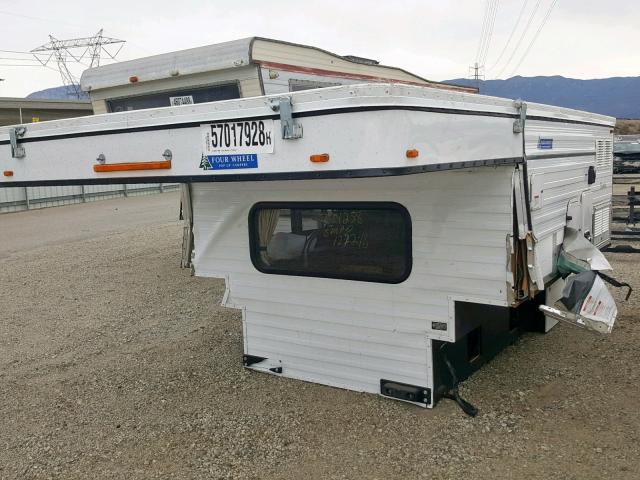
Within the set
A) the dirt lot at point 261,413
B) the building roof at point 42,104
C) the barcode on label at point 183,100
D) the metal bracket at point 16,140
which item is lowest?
the dirt lot at point 261,413

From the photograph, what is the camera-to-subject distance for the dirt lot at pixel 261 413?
3557mm

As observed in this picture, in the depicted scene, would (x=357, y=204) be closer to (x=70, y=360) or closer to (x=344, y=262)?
(x=344, y=262)

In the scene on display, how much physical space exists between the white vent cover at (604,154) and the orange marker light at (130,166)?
4.29 metres

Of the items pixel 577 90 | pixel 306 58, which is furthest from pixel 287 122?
pixel 577 90

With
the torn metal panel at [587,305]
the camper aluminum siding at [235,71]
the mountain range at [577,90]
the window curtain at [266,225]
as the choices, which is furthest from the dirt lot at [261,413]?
the mountain range at [577,90]

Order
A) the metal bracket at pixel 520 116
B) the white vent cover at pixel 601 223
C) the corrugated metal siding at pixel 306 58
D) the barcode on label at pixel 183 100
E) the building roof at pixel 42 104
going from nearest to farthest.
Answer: the metal bracket at pixel 520 116 < the corrugated metal siding at pixel 306 58 < the barcode on label at pixel 183 100 < the white vent cover at pixel 601 223 < the building roof at pixel 42 104

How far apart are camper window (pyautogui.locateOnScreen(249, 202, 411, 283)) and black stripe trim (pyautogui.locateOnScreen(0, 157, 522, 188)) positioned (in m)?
0.85

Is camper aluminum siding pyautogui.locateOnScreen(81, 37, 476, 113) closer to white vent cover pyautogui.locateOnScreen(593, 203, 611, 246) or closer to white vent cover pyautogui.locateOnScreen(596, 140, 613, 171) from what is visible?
white vent cover pyautogui.locateOnScreen(596, 140, 613, 171)

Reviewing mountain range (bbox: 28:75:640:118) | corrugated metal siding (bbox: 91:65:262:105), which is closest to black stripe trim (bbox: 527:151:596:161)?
corrugated metal siding (bbox: 91:65:262:105)

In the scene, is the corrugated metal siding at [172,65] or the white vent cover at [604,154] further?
the white vent cover at [604,154]

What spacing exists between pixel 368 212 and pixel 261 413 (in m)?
1.54

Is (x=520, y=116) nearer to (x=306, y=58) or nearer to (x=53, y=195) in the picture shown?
(x=306, y=58)

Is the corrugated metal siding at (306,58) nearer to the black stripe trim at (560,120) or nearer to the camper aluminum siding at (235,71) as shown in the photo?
the camper aluminum siding at (235,71)

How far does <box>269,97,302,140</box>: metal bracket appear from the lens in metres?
2.98
